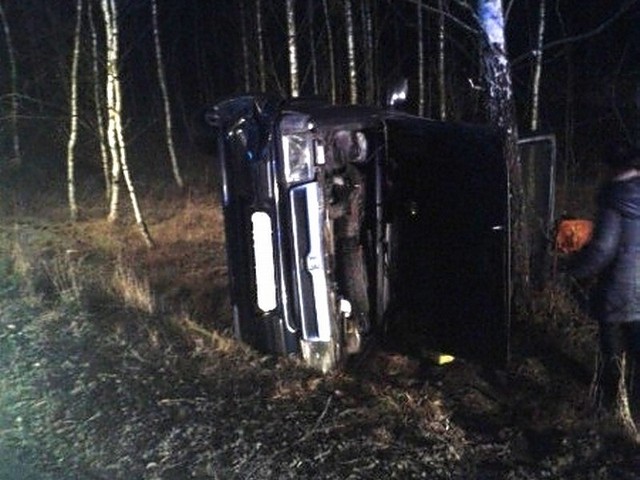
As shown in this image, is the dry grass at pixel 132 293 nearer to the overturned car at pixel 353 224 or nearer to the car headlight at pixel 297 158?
the overturned car at pixel 353 224

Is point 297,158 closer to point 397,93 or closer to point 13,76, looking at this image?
point 397,93

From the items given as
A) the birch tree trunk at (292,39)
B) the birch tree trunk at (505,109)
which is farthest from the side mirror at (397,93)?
the birch tree trunk at (292,39)

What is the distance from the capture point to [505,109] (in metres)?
6.08

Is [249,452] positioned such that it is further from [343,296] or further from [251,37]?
[251,37]

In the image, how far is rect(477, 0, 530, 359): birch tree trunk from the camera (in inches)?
237

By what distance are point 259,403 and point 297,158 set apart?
4.90ft

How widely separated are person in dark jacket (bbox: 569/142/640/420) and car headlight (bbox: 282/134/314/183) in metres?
1.69

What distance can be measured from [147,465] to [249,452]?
20.5 inches

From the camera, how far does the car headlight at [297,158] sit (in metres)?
4.60

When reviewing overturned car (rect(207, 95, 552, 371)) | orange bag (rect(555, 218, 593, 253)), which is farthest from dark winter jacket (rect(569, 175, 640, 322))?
orange bag (rect(555, 218, 593, 253))

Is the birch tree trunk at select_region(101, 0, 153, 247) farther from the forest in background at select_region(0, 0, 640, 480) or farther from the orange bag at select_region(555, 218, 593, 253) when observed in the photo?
the orange bag at select_region(555, 218, 593, 253)

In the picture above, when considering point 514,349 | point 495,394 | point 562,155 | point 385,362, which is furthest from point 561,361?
point 562,155

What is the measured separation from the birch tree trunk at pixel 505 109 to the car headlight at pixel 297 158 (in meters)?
2.03

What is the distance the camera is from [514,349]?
5547 millimetres
